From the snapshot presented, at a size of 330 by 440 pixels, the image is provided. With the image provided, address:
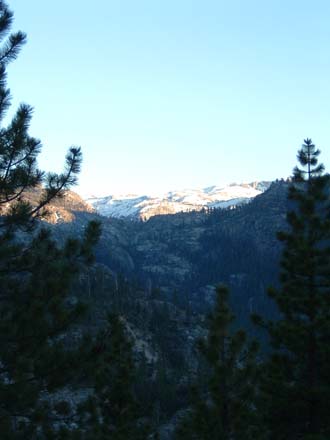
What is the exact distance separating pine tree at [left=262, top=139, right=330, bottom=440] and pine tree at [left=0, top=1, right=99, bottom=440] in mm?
12694

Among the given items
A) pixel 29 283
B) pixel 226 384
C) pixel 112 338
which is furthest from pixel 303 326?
pixel 29 283

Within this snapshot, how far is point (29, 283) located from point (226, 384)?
15.1 m

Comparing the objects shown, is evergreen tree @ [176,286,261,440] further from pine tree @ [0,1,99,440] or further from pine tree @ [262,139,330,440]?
pine tree @ [0,1,99,440]

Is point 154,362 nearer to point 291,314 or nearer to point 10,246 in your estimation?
point 291,314

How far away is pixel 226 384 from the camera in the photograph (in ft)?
85.6

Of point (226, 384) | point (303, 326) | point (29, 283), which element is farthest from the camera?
point (226, 384)

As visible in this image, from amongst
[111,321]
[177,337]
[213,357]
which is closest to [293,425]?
[213,357]

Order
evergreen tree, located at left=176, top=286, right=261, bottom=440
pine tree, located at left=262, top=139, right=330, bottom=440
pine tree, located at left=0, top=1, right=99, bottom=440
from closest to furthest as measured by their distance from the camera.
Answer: pine tree, located at left=0, top=1, right=99, bottom=440, pine tree, located at left=262, top=139, right=330, bottom=440, evergreen tree, located at left=176, top=286, right=261, bottom=440

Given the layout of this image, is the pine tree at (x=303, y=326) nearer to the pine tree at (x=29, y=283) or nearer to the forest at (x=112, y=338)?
the forest at (x=112, y=338)

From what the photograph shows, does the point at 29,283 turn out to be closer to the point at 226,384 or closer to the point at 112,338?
the point at 112,338

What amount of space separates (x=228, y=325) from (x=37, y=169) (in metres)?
15.6

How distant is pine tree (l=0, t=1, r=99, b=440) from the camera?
14.1m

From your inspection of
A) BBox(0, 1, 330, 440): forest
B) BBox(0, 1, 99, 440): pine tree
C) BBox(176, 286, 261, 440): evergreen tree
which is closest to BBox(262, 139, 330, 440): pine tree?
BBox(0, 1, 330, 440): forest

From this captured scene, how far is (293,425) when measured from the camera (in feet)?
77.8
